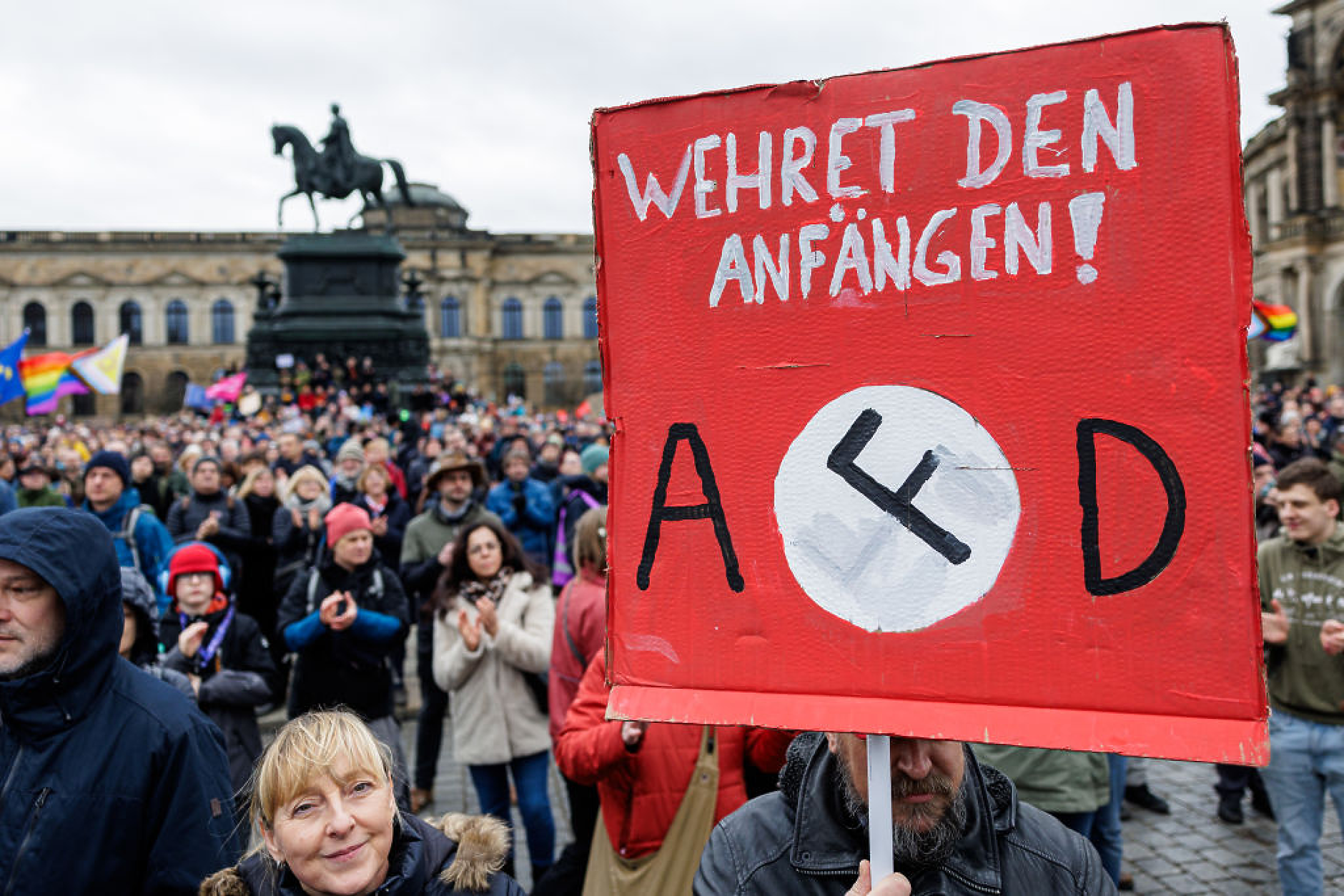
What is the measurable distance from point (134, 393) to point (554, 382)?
22.4 m

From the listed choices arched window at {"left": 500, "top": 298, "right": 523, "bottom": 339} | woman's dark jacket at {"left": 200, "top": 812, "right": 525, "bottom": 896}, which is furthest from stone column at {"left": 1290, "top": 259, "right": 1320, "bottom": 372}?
woman's dark jacket at {"left": 200, "top": 812, "right": 525, "bottom": 896}

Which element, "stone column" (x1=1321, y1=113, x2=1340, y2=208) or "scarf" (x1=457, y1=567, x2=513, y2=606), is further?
"stone column" (x1=1321, y1=113, x2=1340, y2=208)

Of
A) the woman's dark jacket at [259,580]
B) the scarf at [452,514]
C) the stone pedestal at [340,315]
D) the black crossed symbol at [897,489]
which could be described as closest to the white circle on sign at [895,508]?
the black crossed symbol at [897,489]

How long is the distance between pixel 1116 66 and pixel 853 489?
685mm

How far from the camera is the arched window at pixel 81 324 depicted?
57906 mm

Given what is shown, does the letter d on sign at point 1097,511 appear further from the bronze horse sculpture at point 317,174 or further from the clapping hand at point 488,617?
the bronze horse sculpture at point 317,174

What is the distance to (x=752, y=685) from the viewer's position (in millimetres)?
1721

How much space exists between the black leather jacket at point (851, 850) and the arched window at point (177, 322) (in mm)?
63095

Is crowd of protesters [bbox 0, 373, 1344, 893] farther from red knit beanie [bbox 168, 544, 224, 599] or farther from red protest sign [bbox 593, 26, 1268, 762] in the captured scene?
red protest sign [bbox 593, 26, 1268, 762]

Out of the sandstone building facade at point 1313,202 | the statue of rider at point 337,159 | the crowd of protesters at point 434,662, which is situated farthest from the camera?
the sandstone building facade at point 1313,202

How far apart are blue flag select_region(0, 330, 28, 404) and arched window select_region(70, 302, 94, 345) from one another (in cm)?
4858

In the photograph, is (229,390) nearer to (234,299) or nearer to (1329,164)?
(1329,164)

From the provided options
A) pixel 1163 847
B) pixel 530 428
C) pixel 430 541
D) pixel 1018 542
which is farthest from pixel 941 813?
pixel 530 428

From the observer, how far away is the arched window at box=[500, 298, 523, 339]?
60688 millimetres
